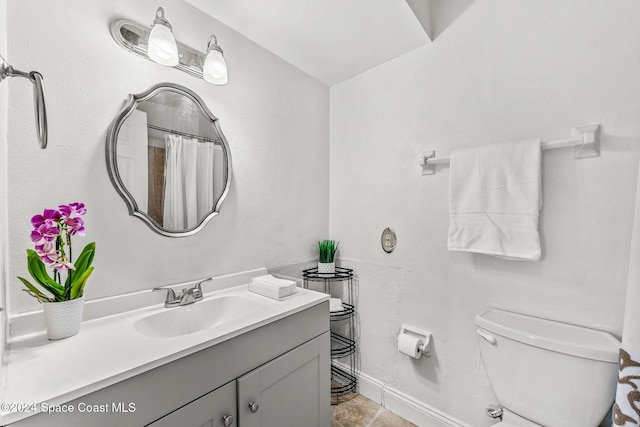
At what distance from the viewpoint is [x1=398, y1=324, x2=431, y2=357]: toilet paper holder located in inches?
56.9

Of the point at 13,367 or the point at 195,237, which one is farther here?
the point at 195,237

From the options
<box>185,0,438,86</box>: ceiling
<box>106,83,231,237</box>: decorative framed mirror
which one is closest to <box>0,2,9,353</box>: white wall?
<box>106,83,231,237</box>: decorative framed mirror

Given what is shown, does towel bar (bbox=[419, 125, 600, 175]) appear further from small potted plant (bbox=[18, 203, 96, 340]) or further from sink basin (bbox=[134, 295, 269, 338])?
small potted plant (bbox=[18, 203, 96, 340])

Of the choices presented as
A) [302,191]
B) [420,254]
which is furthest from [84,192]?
[420,254]

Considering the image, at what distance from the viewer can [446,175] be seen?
1404 millimetres

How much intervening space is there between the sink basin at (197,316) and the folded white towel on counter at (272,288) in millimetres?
78

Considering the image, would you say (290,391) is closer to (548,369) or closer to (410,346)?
(410,346)

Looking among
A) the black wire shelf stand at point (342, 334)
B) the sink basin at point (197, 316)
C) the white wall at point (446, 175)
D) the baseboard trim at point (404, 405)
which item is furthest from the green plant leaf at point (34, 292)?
the baseboard trim at point (404, 405)

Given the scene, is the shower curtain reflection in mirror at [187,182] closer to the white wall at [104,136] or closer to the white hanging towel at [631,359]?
the white wall at [104,136]

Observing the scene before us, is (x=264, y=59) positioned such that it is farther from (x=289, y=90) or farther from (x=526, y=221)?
(x=526, y=221)

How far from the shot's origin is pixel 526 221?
1099 mm

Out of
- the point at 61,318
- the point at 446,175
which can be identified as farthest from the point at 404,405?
the point at 61,318

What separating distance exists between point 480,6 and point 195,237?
5.72ft

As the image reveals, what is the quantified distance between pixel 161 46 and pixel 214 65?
0.21 meters
